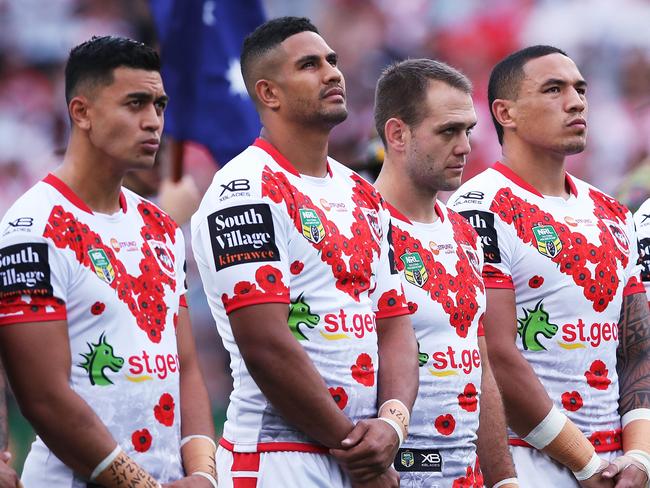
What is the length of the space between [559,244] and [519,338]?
0.47m

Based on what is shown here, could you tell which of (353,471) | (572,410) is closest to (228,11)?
(572,410)

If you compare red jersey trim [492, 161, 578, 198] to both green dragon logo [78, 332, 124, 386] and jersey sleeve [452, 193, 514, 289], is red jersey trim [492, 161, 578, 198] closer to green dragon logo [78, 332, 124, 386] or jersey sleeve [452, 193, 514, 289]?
jersey sleeve [452, 193, 514, 289]

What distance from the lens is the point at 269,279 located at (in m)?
4.96

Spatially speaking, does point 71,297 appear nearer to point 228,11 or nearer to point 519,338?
point 519,338

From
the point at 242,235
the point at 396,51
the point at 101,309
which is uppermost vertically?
the point at 396,51

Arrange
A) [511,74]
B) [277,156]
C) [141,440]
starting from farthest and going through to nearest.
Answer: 1. [511,74]
2. [277,156]
3. [141,440]

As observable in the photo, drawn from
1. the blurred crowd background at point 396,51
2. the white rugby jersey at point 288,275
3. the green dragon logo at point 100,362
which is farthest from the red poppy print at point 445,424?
the blurred crowd background at point 396,51

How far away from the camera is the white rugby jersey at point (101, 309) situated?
15.4 feet

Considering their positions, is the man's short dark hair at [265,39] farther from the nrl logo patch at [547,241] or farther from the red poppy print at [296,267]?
the nrl logo patch at [547,241]

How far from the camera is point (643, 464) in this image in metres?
6.10

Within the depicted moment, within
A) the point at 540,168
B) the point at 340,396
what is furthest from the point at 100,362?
the point at 540,168

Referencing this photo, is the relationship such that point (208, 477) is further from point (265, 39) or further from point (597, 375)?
point (597, 375)

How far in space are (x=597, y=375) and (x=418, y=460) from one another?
1.08m

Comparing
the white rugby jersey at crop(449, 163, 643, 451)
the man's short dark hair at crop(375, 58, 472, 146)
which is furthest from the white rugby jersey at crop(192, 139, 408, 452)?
the white rugby jersey at crop(449, 163, 643, 451)
